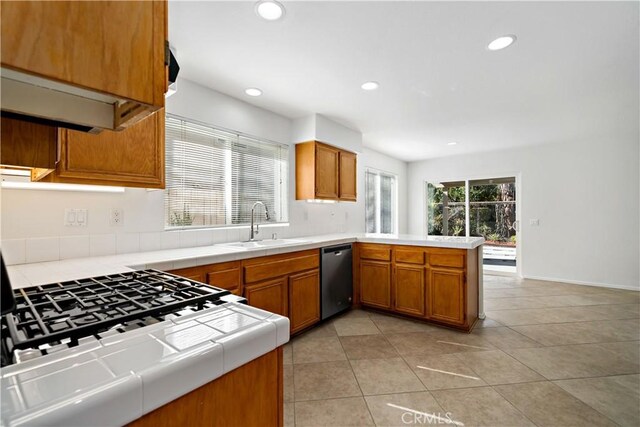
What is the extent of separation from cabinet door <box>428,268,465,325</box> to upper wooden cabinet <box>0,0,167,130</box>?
300 cm

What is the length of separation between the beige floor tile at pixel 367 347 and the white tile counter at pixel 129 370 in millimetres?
1988

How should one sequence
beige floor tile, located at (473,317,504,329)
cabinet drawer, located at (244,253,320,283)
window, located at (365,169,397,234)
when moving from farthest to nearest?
window, located at (365,169,397,234) < beige floor tile, located at (473,317,504,329) < cabinet drawer, located at (244,253,320,283)

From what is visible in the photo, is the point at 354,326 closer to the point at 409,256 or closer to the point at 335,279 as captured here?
the point at 335,279

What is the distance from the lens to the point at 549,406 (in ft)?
6.10

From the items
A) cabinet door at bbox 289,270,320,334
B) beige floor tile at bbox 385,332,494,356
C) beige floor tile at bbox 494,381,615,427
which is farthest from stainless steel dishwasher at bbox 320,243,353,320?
beige floor tile at bbox 494,381,615,427

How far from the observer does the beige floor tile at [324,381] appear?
1983 mm

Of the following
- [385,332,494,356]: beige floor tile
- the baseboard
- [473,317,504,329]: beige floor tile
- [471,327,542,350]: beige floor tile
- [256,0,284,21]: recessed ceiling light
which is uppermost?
[256,0,284,21]: recessed ceiling light

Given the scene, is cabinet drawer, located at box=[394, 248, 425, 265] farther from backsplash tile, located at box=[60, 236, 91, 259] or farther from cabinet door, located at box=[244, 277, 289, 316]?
backsplash tile, located at box=[60, 236, 91, 259]

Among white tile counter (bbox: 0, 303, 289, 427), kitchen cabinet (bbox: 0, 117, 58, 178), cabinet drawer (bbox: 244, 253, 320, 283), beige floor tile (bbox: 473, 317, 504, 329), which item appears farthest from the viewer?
beige floor tile (bbox: 473, 317, 504, 329)

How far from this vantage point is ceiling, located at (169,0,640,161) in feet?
6.03

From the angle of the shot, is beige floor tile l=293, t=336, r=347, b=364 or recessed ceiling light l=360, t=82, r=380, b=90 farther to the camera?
recessed ceiling light l=360, t=82, r=380, b=90

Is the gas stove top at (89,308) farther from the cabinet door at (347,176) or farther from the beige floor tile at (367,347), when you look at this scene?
the cabinet door at (347,176)

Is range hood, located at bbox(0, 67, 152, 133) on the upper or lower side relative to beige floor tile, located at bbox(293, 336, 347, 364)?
upper

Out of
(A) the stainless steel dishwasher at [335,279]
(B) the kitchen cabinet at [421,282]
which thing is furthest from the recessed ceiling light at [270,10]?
(B) the kitchen cabinet at [421,282]
